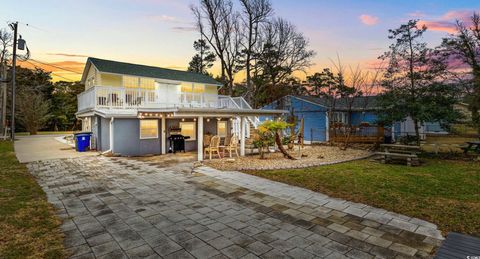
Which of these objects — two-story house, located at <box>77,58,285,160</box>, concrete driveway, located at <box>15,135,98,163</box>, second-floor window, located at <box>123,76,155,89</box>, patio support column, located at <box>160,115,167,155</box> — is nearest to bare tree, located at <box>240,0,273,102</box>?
two-story house, located at <box>77,58,285,160</box>

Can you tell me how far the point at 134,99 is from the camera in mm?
14156

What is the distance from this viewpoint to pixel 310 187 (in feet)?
21.5

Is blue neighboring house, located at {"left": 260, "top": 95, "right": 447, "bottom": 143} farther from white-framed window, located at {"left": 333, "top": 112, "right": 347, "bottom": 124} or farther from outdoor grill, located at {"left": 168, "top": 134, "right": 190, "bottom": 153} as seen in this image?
outdoor grill, located at {"left": 168, "top": 134, "right": 190, "bottom": 153}

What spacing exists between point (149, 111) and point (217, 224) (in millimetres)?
8317

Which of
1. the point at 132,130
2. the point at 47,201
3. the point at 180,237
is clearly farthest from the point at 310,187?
the point at 132,130

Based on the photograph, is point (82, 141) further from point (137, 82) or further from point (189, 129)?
point (189, 129)

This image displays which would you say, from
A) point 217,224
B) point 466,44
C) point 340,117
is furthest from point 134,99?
point 466,44

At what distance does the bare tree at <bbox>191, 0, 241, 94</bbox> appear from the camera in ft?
80.9

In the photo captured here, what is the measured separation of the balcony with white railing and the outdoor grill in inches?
65.7

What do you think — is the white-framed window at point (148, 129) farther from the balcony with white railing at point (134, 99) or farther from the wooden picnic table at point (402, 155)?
the wooden picnic table at point (402, 155)

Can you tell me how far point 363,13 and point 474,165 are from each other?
933 cm

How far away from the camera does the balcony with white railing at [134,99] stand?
535 inches

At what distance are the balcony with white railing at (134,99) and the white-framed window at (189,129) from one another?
135 cm

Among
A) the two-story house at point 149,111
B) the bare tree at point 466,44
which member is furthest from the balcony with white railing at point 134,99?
the bare tree at point 466,44
